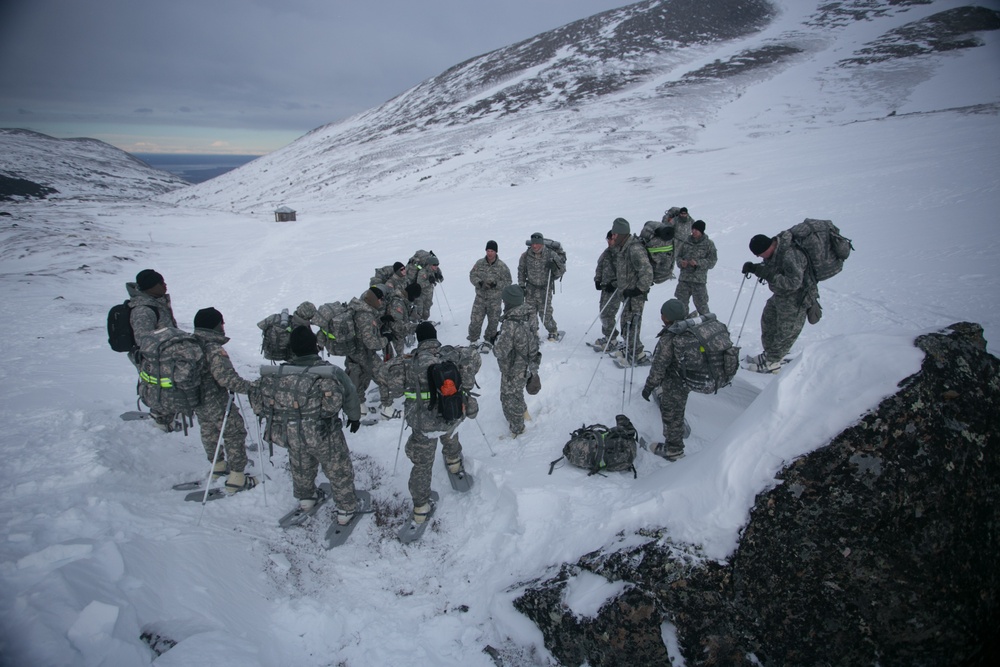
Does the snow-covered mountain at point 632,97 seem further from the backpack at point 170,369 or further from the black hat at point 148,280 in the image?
the backpack at point 170,369

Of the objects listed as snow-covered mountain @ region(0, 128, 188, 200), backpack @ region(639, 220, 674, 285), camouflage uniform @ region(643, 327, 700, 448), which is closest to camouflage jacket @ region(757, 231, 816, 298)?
backpack @ region(639, 220, 674, 285)

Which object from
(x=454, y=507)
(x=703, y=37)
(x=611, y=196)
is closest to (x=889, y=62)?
(x=703, y=37)

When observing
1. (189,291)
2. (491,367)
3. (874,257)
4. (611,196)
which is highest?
(611,196)

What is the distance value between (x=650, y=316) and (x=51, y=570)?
983 cm

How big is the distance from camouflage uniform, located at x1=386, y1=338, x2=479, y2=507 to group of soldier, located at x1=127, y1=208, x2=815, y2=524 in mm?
13

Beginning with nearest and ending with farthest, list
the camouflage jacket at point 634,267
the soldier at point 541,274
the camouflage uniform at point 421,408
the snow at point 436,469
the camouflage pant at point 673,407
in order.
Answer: the snow at point 436,469 < the camouflage uniform at point 421,408 < the camouflage pant at point 673,407 < the camouflage jacket at point 634,267 < the soldier at point 541,274

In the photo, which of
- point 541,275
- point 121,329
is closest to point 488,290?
point 541,275

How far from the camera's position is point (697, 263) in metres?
8.44

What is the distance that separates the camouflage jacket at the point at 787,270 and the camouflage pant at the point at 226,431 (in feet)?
26.1

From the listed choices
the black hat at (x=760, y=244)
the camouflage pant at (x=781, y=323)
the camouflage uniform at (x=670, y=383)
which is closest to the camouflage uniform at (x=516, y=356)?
the camouflage uniform at (x=670, y=383)

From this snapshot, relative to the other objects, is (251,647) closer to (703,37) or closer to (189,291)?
(189,291)

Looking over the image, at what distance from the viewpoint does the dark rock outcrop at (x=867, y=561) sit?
2928 millimetres

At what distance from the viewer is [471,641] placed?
13.6 feet

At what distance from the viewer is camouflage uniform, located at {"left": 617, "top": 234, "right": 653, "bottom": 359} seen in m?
7.61
